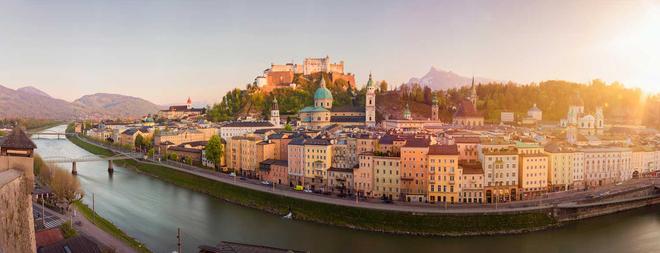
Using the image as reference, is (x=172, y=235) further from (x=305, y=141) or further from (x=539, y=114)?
(x=539, y=114)

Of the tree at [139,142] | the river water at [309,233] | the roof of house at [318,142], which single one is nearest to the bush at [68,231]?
the river water at [309,233]

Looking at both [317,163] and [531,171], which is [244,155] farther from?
[531,171]

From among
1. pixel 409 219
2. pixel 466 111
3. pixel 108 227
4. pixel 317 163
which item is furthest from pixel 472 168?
pixel 466 111

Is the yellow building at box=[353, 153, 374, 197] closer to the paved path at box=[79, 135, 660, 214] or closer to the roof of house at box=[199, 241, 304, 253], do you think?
the paved path at box=[79, 135, 660, 214]

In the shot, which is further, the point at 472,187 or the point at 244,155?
the point at 244,155

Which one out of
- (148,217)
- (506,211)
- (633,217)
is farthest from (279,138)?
(633,217)
